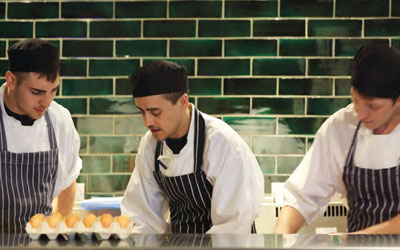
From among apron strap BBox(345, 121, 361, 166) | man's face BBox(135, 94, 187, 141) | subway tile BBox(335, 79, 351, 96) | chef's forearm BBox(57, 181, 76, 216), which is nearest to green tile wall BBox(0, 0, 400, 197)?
subway tile BBox(335, 79, 351, 96)

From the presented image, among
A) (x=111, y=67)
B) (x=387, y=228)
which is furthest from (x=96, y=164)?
(x=387, y=228)

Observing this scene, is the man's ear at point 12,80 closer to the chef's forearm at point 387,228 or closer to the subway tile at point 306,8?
the chef's forearm at point 387,228

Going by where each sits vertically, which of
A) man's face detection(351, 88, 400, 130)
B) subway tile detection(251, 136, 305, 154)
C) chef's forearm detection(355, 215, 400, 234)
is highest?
man's face detection(351, 88, 400, 130)

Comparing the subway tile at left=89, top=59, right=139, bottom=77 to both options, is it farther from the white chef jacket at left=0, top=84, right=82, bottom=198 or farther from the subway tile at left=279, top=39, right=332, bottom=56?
the white chef jacket at left=0, top=84, right=82, bottom=198

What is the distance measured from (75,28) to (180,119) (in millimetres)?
1751

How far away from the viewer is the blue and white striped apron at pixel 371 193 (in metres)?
→ 2.87

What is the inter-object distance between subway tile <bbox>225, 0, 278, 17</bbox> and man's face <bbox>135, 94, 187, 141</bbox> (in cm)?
155

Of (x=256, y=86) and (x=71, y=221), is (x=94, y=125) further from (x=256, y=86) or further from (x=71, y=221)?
(x=71, y=221)

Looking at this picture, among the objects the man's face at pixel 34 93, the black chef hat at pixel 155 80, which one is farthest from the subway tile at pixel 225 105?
the man's face at pixel 34 93

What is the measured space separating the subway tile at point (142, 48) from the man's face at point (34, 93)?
4.87ft

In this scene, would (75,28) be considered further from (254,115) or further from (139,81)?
(139,81)

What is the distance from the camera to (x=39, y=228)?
2.28 meters

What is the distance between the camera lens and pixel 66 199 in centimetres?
354

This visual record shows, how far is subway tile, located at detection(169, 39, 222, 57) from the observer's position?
4559 millimetres
